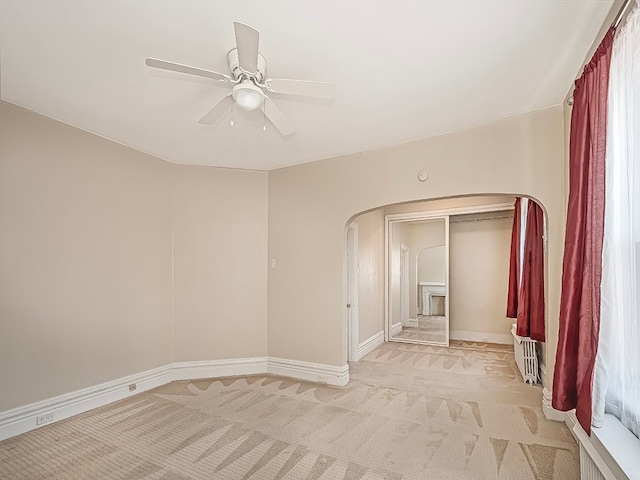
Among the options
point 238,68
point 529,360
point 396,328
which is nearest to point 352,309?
point 396,328

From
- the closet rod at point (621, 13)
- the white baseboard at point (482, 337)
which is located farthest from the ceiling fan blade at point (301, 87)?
the white baseboard at point (482, 337)

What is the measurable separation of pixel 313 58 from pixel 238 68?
0.49 m

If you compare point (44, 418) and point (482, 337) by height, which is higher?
point (44, 418)

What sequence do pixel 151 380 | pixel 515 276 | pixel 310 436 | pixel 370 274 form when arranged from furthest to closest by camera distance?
pixel 370 274, pixel 515 276, pixel 151 380, pixel 310 436

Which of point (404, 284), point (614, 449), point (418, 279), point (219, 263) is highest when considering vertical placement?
point (219, 263)

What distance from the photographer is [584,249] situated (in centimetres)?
204

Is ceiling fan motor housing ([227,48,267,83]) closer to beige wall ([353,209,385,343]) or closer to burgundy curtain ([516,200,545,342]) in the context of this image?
beige wall ([353,209,385,343])

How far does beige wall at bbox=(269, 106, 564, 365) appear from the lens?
3035 mm

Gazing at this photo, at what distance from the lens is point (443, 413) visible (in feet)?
10.4

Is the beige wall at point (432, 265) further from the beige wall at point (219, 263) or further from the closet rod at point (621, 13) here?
the closet rod at point (621, 13)

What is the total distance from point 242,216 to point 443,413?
3184mm

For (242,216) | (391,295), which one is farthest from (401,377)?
(242,216)

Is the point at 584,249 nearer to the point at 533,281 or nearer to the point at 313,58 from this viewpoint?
the point at 313,58

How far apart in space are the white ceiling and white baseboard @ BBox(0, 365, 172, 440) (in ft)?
8.24
